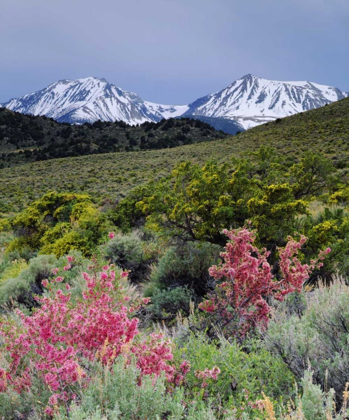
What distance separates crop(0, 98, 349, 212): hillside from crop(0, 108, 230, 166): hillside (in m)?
11.7

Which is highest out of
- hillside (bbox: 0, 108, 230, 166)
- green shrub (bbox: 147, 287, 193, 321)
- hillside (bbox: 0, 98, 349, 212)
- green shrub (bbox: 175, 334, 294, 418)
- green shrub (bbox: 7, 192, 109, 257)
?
hillside (bbox: 0, 108, 230, 166)

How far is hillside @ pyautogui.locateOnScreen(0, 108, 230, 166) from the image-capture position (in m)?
59.3

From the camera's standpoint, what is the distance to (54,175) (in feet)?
124

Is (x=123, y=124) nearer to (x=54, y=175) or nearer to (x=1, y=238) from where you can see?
(x=54, y=175)

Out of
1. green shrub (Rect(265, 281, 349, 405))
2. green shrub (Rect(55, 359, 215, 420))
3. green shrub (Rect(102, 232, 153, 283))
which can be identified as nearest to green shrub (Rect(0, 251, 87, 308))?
green shrub (Rect(102, 232, 153, 283))

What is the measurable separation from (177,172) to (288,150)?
81.6 feet

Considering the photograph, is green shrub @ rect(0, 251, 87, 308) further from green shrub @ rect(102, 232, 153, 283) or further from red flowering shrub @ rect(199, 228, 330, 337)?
red flowering shrub @ rect(199, 228, 330, 337)

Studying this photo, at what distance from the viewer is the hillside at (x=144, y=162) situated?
1041 inches

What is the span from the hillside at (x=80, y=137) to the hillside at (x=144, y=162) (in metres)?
11.7

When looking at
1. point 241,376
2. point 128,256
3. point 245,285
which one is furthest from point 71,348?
point 128,256

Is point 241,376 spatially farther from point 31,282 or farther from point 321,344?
point 31,282

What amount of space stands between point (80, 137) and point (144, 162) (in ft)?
117

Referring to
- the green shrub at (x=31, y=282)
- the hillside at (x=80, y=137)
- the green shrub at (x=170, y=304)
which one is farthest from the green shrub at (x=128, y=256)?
the hillside at (x=80, y=137)

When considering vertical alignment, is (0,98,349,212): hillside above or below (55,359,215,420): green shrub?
above
